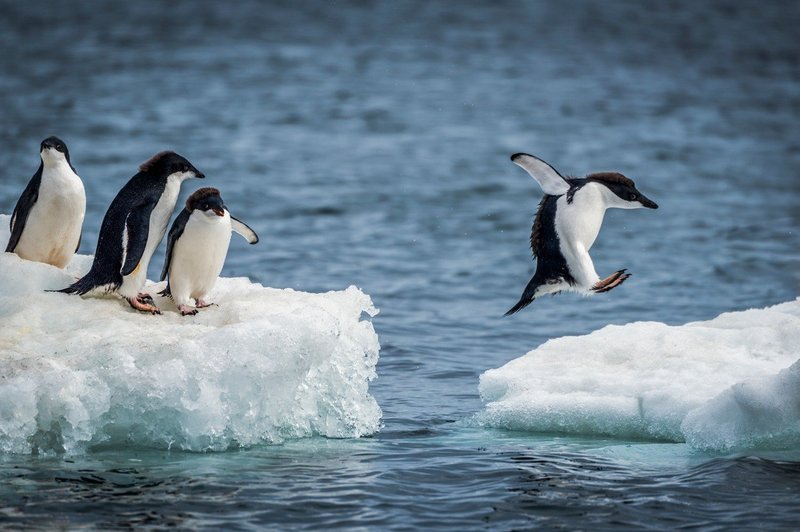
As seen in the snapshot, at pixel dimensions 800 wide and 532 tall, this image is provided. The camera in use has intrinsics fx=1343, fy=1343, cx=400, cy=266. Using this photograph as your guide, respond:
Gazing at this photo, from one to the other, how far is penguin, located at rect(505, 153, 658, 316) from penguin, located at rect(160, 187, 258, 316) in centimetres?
164

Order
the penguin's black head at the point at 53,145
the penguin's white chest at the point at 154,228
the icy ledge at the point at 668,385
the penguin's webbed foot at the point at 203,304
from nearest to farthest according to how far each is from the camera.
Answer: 1. the icy ledge at the point at 668,385
2. the penguin's white chest at the point at 154,228
3. the penguin's webbed foot at the point at 203,304
4. the penguin's black head at the point at 53,145

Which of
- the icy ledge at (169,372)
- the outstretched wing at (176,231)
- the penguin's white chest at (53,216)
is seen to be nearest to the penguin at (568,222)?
the icy ledge at (169,372)

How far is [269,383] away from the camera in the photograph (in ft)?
23.3

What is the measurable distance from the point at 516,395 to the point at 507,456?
759mm

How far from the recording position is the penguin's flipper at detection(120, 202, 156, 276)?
23.7 ft

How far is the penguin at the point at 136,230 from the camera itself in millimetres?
7309

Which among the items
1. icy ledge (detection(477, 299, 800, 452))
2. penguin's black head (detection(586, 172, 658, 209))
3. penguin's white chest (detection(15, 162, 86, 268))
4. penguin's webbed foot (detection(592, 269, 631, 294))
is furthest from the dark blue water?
penguin's white chest (detection(15, 162, 86, 268))


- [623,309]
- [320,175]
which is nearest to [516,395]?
[623,309]

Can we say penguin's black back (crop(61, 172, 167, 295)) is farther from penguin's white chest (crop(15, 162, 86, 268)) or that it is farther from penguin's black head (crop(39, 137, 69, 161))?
penguin's black head (crop(39, 137, 69, 161))

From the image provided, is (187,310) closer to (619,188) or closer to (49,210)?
(49,210)

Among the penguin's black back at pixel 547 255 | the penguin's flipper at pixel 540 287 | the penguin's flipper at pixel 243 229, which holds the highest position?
the penguin's flipper at pixel 243 229

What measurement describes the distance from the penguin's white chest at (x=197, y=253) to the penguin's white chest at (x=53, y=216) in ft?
2.51

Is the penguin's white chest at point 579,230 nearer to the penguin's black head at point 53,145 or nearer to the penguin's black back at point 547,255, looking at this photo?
the penguin's black back at point 547,255

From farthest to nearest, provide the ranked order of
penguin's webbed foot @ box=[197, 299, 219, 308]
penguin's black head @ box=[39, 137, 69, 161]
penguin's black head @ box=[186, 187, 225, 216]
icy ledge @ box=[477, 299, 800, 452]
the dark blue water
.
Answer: penguin's black head @ box=[39, 137, 69, 161], penguin's webbed foot @ box=[197, 299, 219, 308], penguin's black head @ box=[186, 187, 225, 216], icy ledge @ box=[477, 299, 800, 452], the dark blue water
